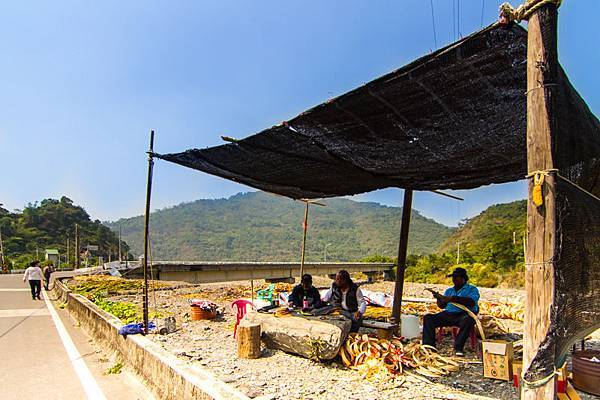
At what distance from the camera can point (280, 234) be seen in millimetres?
146500

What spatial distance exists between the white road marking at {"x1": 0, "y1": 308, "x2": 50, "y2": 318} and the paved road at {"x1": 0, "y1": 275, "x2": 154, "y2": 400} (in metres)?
1.11

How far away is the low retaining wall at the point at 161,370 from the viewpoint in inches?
149

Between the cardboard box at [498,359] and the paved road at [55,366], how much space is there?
12.8 feet

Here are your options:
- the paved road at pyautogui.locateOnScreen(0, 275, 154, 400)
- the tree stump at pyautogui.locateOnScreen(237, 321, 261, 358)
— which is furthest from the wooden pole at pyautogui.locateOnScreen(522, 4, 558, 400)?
the paved road at pyautogui.locateOnScreen(0, 275, 154, 400)

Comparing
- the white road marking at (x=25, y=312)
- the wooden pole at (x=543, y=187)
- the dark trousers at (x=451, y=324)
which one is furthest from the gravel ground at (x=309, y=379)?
the white road marking at (x=25, y=312)

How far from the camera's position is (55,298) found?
1638 centimetres

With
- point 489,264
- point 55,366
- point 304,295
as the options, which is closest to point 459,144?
point 304,295

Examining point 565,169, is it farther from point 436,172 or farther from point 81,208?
point 81,208

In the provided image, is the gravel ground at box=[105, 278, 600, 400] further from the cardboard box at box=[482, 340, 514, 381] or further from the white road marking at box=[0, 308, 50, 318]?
the white road marking at box=[0, 308, 50, 318]

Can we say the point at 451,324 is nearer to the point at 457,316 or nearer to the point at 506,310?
the point at 457,316

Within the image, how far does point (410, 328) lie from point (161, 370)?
13.1ft

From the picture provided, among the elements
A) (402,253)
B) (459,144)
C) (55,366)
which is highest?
(459,144)

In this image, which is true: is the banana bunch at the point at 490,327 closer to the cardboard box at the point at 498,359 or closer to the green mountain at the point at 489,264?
the cardboard box at the point at 498,359

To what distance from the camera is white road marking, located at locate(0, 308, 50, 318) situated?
11.4 m
